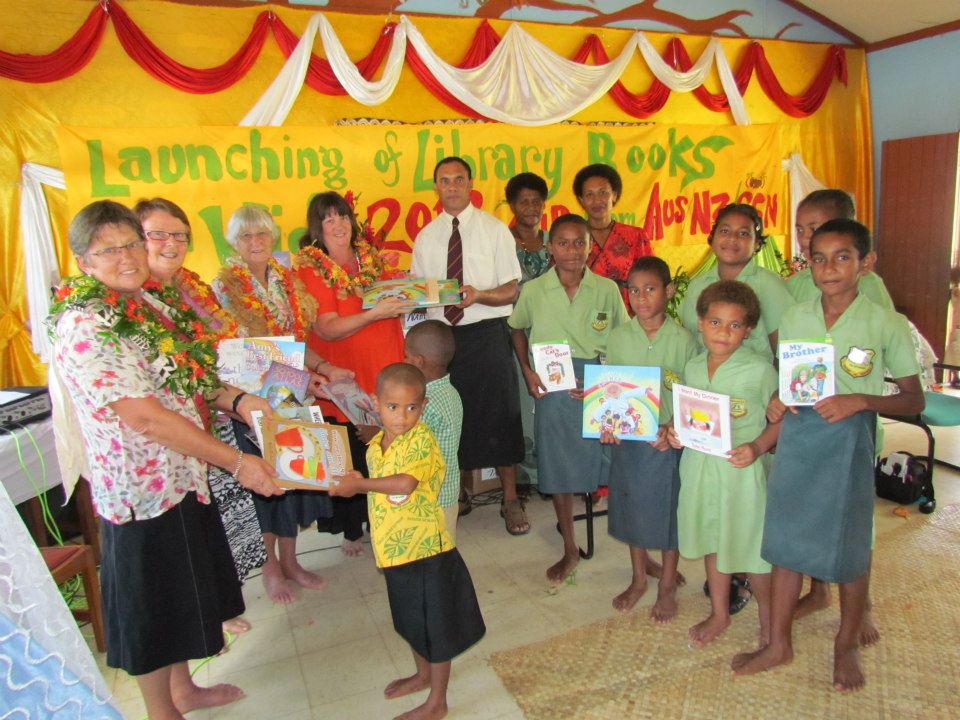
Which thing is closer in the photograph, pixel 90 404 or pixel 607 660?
pixel 90 404

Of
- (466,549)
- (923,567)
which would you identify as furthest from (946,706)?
(466,549)

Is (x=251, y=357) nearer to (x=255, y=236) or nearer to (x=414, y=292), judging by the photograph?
(x=255, y=236)

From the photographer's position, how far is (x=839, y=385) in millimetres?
2273

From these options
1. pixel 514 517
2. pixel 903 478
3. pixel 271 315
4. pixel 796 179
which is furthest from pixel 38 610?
pixel 796 179

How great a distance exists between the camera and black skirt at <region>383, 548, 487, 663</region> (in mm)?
2232

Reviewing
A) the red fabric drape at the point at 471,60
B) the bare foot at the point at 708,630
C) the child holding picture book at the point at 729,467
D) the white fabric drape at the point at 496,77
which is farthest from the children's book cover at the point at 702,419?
the red fabric drape at the point at 471,60

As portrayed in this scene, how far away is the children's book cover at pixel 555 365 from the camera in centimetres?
298

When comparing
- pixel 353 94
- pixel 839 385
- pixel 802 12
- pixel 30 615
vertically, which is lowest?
pixel 30 615

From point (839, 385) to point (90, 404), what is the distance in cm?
232

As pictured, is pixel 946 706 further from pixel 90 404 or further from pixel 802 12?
pixel 802 12

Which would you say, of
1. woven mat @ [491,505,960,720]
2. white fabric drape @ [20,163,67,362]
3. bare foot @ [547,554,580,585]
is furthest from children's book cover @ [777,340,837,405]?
white fabric drape @ [20,163,67,362]

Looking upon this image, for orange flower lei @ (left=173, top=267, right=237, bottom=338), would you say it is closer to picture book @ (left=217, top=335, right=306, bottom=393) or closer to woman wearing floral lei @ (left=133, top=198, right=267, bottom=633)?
woman wearing floral lei @ (left=133, top=198, right=267, bottom=633)

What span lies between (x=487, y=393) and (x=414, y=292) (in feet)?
2.89

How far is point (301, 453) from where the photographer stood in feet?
7.08
